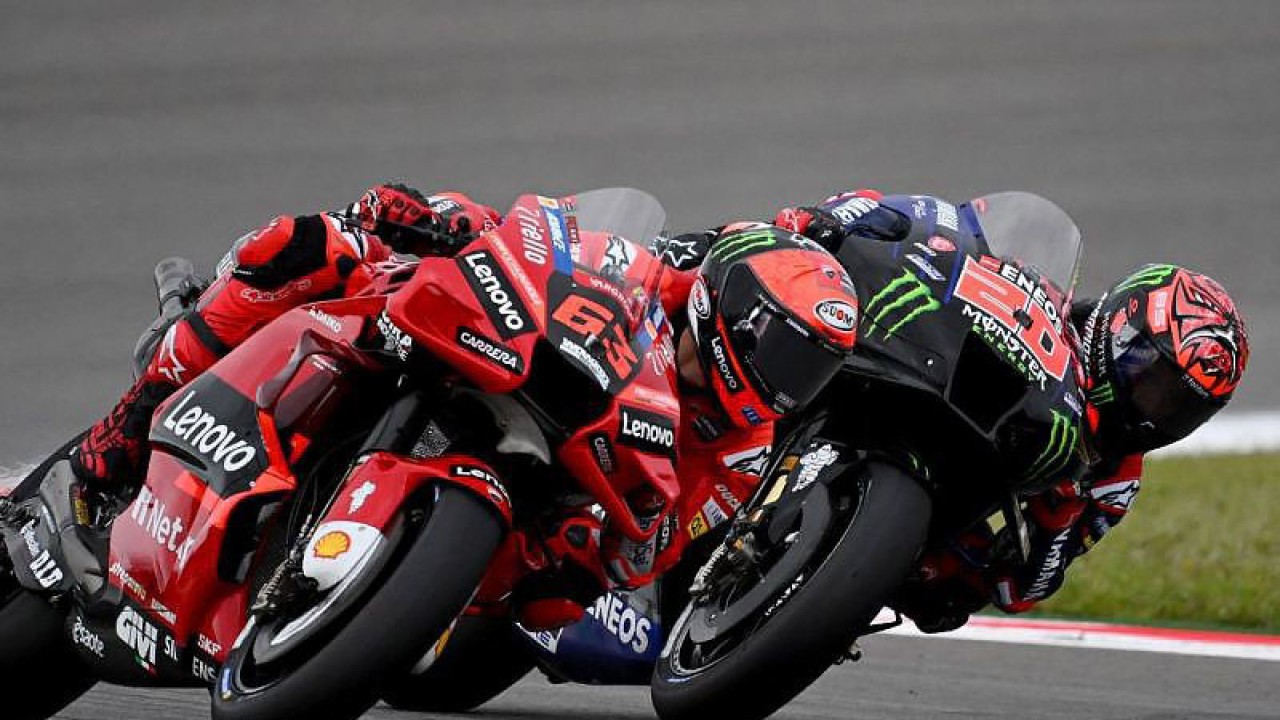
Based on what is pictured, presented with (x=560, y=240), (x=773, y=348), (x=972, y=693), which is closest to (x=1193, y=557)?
(x=972, y=693)

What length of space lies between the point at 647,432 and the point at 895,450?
2.57 feet

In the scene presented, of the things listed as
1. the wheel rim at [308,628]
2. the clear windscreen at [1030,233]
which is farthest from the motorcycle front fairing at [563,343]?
the clear windscreen at [1030,233]

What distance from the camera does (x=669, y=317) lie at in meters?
4.20

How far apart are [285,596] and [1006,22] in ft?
29.0

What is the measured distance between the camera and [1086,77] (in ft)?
36.8

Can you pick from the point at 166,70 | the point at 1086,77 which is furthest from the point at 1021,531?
the point at 166,70

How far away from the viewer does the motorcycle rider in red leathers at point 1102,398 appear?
4637mm

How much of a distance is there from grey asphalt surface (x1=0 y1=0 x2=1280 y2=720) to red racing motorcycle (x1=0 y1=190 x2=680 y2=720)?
5.92 meters

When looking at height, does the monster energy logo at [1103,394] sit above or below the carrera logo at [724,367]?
below

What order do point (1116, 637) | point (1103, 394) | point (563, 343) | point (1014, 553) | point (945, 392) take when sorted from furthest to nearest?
point (1116, 637), point (1014, 553), point (1103, 394), point (945, 392), point (563, 343)

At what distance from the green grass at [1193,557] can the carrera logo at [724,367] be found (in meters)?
3.46

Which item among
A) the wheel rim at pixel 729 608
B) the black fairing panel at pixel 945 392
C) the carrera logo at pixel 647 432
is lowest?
the wheel rim at pixel 729 608

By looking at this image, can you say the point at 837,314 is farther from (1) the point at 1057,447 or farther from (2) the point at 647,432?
(1) the point at 1057,447

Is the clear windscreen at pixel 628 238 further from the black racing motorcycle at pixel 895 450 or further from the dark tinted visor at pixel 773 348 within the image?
the black racing motorcycle at pixel 895 450
